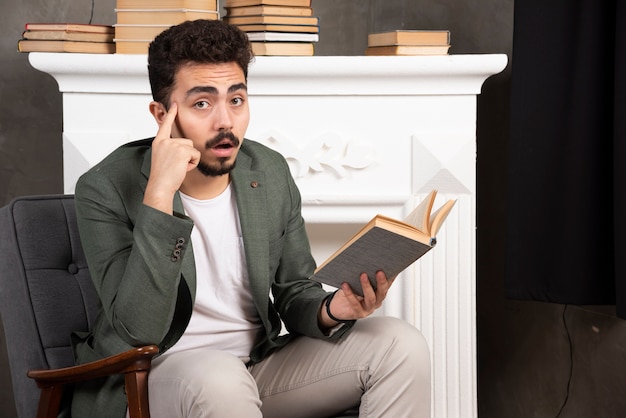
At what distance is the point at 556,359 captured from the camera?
3016 mm

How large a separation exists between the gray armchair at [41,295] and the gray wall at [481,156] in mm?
1121

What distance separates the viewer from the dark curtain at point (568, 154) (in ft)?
8.23

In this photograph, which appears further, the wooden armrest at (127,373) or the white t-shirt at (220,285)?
the white t-shirt at (220,285)

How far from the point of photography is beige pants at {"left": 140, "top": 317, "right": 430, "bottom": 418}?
1645 mm

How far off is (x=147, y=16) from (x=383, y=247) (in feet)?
4.32

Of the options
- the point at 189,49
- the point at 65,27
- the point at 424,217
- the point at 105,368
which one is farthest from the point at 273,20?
the point at 105,368

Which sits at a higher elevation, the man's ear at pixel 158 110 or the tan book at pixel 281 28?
the tan book at pixel 281 28

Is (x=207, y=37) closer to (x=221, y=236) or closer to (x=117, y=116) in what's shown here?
(x=221, y=236)

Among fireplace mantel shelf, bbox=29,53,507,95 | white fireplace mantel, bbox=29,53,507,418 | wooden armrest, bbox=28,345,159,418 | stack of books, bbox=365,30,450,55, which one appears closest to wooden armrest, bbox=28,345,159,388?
wooden armrest, bbox=28,345,159,418

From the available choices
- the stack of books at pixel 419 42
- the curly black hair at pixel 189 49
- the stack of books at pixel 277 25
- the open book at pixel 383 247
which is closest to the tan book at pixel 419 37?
the stack of books at pixel 419 42

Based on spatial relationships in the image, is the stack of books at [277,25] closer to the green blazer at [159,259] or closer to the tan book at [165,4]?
the tan book at [165,4]

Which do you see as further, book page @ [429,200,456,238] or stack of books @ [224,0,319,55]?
stack of books @ [224,0,319,55]

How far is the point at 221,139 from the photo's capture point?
1.92m

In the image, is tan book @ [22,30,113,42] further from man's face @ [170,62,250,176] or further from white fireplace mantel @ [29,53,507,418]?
man's face @ [170,62,250,176]
